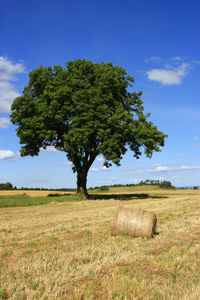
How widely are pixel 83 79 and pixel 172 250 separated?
2851 centimetres

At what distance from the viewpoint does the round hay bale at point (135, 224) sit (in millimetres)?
10375

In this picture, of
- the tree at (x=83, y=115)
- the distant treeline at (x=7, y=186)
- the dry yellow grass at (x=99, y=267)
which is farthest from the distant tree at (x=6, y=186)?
the dry yellow grass at (x=99, y=267)

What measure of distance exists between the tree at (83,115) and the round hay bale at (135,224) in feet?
63.6

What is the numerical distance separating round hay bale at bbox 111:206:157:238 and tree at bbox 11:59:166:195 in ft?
63.6

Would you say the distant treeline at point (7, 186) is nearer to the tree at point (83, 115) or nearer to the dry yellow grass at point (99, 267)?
the tree at point (83, 115)

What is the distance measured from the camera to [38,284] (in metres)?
5.66

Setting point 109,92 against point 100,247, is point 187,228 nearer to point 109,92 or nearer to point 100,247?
point 100,247

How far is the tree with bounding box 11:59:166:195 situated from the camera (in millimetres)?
30797

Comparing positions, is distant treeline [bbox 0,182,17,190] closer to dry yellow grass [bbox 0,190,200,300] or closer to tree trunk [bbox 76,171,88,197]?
tree trunk [bbox 76,171,88,197]

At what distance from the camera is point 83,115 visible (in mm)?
31125

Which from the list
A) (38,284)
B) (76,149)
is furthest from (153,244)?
(76,149)

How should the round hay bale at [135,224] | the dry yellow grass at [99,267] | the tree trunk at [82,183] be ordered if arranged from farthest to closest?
the tree trunk at [82,183]
the round hay bale at [135,224]
the dry yellow grass at [99,267]

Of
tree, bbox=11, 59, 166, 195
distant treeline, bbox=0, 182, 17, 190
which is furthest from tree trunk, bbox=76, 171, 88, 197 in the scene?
distant treeline, bbox=0, 182, 17, 190

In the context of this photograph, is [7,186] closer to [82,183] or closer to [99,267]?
[82,183]
